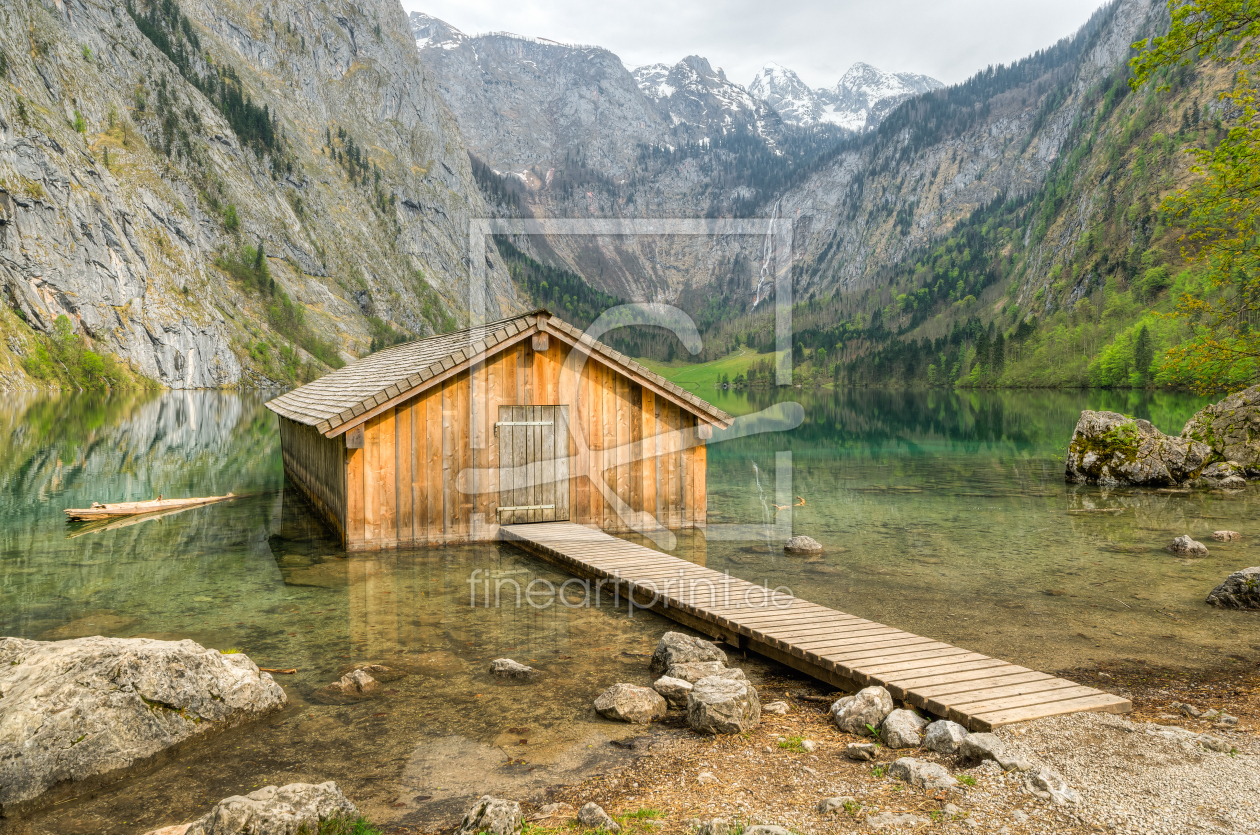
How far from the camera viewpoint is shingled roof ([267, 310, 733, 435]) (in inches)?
490

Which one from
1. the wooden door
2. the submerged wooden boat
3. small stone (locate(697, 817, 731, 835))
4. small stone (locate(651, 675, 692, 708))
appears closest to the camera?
small stone (locate(697, 817, 731, 835))

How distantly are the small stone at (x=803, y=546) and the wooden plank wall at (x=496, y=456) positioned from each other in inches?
82.8

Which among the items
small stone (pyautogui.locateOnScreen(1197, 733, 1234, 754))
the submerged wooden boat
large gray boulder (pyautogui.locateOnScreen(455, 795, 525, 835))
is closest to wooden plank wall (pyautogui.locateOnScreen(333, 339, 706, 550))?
the submerged wooden boat

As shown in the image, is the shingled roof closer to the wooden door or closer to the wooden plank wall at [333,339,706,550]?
the wooden plank wall at [333,339,706,550]

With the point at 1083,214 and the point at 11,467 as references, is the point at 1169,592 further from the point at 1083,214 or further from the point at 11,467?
the point at 1083,214

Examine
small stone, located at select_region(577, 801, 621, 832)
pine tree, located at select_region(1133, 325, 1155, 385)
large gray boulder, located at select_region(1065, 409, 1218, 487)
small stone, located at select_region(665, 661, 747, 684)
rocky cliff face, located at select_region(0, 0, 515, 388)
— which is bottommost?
small stone, located at select_region(577, 801, 621, 832)

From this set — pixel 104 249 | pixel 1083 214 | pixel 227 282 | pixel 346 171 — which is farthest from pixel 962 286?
pixel 104 249

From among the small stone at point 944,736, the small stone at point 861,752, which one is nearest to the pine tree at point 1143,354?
the small stone at point 944,736

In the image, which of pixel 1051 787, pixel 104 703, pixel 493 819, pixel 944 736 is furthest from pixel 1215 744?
pixel 104 703

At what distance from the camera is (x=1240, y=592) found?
9711 millimetres

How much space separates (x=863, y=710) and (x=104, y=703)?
580 cm

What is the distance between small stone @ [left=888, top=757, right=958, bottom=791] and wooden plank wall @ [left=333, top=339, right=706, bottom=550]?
9809mm

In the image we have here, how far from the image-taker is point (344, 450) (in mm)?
12547

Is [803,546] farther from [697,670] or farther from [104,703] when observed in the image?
[104,703]
